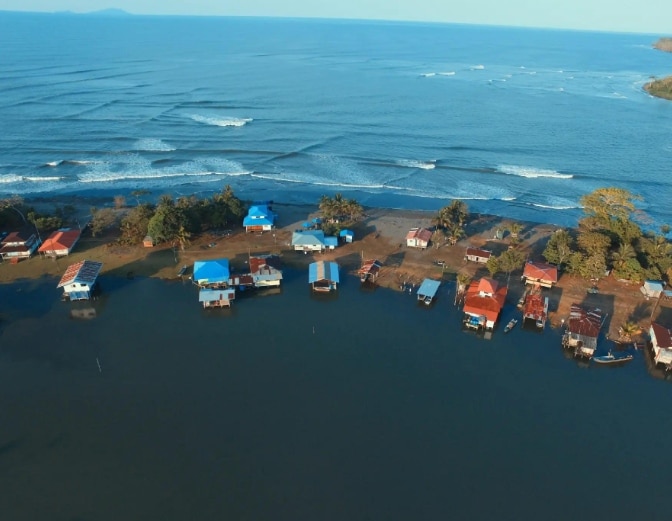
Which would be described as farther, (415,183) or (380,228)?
(415,183)

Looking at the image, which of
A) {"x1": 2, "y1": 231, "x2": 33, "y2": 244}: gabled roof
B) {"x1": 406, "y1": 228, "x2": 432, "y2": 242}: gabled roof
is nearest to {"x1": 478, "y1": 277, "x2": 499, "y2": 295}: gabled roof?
{"x1": 406, "y1": 228, "x2": 432, "y2": 242}: gabled roof

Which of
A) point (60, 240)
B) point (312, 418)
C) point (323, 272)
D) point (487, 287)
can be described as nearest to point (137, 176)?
point (60, 240)

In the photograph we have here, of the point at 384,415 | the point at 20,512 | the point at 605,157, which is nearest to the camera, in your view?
the point at 20,512

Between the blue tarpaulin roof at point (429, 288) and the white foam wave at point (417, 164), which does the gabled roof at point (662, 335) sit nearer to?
the blue tarpaulin roof at point (429, 288)

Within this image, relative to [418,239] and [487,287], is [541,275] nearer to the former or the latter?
[487,287]

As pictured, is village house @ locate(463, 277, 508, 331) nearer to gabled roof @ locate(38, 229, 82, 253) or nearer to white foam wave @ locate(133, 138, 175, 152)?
gabled roof @ locate(38, 229, 82, 253)

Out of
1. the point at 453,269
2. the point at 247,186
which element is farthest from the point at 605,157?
the point at 247,186

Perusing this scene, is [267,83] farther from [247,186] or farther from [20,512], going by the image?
[20,512]
